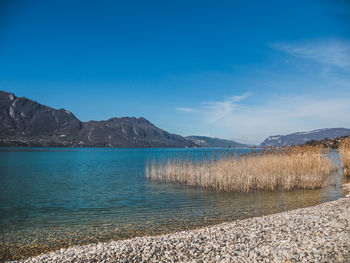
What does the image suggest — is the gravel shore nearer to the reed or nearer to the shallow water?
the shallow water

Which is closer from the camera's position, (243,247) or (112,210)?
(243,247)

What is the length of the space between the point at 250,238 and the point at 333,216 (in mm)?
3987

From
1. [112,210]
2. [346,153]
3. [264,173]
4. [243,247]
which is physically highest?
[346,153]

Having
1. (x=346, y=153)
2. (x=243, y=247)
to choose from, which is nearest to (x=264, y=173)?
Result: (x=346, y=153)

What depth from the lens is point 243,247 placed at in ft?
19.2

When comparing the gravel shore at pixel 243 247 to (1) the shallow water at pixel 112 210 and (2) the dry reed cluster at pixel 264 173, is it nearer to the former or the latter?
(1) the shallow water at pixel 112 210

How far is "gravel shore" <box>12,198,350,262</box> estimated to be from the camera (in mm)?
5127

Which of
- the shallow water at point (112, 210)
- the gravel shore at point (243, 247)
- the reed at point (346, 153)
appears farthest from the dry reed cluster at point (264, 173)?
the gravel shore at point (243, 247)

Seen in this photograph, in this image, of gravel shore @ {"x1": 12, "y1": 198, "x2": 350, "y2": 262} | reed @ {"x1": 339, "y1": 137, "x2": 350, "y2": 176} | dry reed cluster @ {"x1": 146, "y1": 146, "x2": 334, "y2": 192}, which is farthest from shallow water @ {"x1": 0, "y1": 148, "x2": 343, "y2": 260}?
reed @ {"x1": 339, "y1": 137, "x2": 350, "y2": 176}

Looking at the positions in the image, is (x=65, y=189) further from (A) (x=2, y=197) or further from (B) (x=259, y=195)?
(B) (x=259, y=195)

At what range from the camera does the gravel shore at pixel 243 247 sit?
5.13 m

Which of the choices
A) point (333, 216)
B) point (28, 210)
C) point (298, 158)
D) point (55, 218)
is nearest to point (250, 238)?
point (333, 216)

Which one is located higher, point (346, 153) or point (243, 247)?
point (346, 153)

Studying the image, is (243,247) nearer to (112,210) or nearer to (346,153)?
(112,210)
